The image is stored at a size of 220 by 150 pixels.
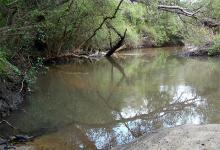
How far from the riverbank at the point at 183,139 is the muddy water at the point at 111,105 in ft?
3.23

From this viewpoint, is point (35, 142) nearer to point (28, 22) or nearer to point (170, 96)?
point (28, 22)

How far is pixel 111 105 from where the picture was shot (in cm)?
1321

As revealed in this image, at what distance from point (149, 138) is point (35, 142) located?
250cm

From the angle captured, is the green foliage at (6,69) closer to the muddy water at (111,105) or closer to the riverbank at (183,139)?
the muddy water at (111,105)

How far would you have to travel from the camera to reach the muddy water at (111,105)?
9.60 meters

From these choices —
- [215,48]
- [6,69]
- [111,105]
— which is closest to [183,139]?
[111,105]

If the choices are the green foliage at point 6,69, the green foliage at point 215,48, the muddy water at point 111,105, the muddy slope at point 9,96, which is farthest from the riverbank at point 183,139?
the green foliage at point 215,48

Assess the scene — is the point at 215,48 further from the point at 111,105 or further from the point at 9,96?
the point at 9,96

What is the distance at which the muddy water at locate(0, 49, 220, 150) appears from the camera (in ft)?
31.5

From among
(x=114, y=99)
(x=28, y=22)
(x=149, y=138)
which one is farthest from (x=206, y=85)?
(x=149, y=138)

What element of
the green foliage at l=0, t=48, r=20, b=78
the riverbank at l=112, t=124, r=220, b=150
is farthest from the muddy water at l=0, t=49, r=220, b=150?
the green foliage at l=0, t=48, r=20, b=78

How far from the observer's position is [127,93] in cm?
1546

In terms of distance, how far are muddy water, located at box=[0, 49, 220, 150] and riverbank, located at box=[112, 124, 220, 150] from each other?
3.23 ft

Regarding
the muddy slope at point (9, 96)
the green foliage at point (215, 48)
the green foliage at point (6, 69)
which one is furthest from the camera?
the green foliage at point (215, 48)
